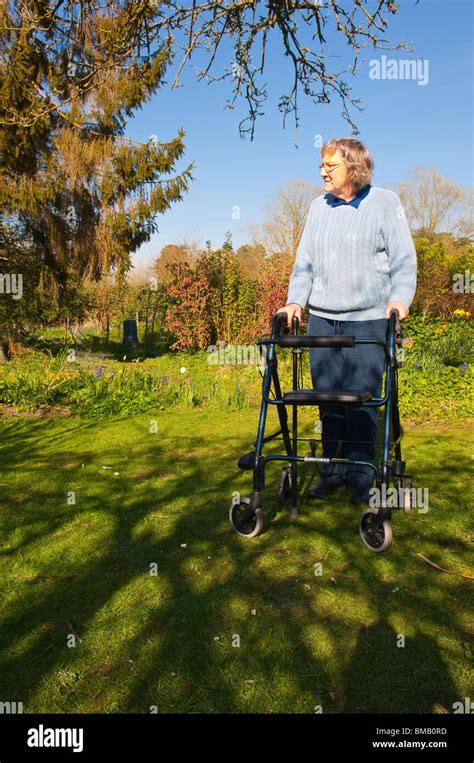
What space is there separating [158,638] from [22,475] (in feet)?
8.18

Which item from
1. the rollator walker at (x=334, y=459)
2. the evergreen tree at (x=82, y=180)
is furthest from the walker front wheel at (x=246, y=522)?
the evergreen tree at (x=82, y=180)

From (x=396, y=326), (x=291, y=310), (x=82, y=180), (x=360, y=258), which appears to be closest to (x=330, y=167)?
(x=360, y=258)

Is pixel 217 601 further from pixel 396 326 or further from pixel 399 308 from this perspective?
pixel 399 308

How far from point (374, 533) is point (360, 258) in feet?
4.87

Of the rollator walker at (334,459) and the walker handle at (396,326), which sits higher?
the walker handle at (396,326)

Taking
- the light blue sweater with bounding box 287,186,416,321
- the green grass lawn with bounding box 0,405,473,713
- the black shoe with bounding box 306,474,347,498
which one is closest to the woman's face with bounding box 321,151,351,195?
the light blue sweater with bounding box 287,186,416,321

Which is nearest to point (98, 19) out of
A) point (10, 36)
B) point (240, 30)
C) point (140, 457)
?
point (10, 36)

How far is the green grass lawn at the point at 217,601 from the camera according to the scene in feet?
6.47

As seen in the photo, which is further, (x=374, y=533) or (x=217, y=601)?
(x=374, y=533)

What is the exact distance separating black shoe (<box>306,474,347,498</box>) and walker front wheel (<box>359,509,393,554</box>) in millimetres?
694

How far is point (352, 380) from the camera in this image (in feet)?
11.6

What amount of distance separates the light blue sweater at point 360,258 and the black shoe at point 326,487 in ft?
3.35

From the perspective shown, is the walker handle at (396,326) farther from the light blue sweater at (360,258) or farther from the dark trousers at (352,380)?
the dark trousers at (352,380)
